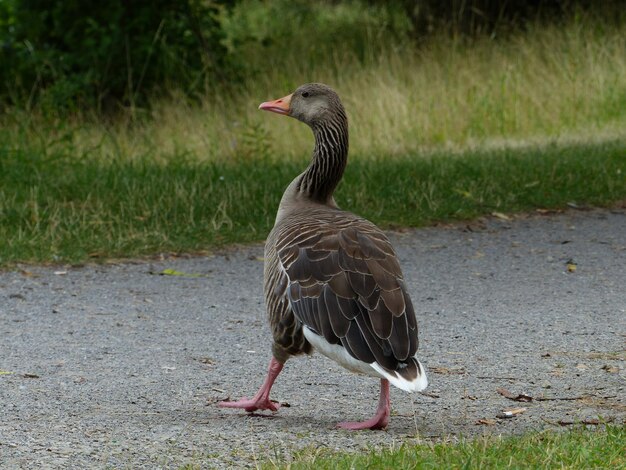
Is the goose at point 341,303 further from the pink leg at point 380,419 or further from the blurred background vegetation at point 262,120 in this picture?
the blurred background vegetation at point 262,120

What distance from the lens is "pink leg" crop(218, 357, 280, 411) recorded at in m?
4.95

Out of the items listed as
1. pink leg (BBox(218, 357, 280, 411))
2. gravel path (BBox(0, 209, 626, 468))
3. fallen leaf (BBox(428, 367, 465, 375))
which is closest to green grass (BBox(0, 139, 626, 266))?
gravel path (BBox(0, 209, 626, 468))

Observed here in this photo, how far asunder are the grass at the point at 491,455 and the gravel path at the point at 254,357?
265mm

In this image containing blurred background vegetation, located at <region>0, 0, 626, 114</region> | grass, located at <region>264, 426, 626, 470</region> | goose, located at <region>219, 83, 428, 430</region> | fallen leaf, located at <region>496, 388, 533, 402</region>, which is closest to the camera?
grass, located at <region>264, 426, 626, 470</region>

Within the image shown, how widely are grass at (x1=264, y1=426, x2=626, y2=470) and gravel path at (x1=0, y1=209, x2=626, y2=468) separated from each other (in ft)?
0.87

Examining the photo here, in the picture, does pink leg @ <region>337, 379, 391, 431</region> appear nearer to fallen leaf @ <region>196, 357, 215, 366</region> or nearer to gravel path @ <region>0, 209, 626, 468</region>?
gravel path @ <region>0, 209, 626, 468</region>

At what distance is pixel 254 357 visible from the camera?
6168mm

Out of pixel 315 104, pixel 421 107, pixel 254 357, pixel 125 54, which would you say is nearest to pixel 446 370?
pixel 254 357

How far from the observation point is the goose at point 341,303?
14.3 feet

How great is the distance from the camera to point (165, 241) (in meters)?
8.92

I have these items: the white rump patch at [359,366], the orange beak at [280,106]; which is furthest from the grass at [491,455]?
the orange beak at [280,106]

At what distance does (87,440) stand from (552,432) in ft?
6.61

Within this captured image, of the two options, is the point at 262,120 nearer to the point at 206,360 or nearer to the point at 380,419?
the point at 206,360

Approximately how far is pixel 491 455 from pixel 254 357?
7.91ft
